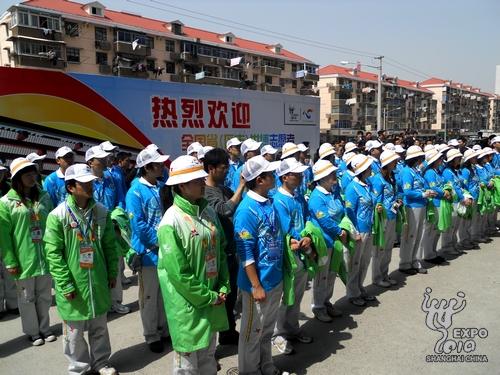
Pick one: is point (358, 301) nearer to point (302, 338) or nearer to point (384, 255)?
point (384, 255)

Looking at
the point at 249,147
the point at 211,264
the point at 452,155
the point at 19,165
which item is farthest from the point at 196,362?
the point at 452,155

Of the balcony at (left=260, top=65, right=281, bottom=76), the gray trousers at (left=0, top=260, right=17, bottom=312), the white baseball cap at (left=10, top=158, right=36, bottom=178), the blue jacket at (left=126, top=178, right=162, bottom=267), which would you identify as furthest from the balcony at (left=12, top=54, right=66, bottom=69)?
the blue jacket at (left=126, top=178, right=162, bottom=267)

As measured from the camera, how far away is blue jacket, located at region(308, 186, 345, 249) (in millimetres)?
4324

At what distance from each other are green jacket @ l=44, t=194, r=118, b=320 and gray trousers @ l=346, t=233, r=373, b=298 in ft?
9.67

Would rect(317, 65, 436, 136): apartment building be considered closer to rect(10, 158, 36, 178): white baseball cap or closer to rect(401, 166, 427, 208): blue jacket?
rect(401, 166, 427, 208): blue jacket

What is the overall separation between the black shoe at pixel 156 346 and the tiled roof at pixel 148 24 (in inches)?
1654

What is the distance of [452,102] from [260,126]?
103 metres

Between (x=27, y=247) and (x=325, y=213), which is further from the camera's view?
(x=325, y=213)

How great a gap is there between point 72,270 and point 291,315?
2.11 meters

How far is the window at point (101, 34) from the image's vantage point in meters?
40.7

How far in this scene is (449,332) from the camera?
14.0 feet

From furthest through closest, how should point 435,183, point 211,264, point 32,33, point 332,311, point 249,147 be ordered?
point 32,33, point 249,147, point 435,183, point 332,311, point 211,264

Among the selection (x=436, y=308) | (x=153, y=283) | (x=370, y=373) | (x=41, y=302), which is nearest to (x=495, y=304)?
(x=436, y=308)

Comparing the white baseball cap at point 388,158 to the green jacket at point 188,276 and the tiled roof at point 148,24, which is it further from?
the tiled roof at point 148,24
